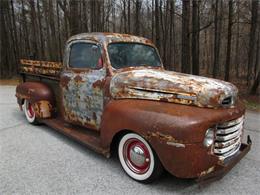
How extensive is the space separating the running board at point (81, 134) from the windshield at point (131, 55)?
1.25 m

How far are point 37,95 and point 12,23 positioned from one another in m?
18.4

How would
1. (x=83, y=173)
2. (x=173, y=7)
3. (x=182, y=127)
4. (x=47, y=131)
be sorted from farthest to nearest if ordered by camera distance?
(x=173, y=7)
(x=47, y=131)
(x=83, y=173)
(x=182, y=127)

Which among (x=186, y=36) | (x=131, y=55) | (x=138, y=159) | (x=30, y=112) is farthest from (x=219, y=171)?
(x=186, y=36)

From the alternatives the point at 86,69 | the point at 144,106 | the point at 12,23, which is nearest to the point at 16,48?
the point at 12,23

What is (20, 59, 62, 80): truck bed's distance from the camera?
198 inches

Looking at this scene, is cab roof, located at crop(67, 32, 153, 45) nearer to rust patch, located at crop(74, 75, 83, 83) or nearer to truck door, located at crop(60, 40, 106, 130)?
truck door, located at crop(60, 40, 106, 130)

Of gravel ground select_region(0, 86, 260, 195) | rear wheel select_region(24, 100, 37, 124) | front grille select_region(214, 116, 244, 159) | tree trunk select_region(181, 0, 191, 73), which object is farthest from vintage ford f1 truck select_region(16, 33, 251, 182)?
tree trunk select_region(181, 0, 191, 73)

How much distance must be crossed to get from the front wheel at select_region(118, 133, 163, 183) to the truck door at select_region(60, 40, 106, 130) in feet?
2.80

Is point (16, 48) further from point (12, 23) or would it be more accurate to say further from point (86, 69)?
point (86, 69)

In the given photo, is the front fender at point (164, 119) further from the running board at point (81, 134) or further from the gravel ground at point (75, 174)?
the gravel ground at point (75, 174)

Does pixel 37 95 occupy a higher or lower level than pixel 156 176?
higher

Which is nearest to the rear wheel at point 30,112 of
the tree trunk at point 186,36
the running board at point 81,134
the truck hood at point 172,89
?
the running board at point 81,134

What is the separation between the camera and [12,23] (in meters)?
20.6

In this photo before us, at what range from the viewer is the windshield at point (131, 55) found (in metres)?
4.01
